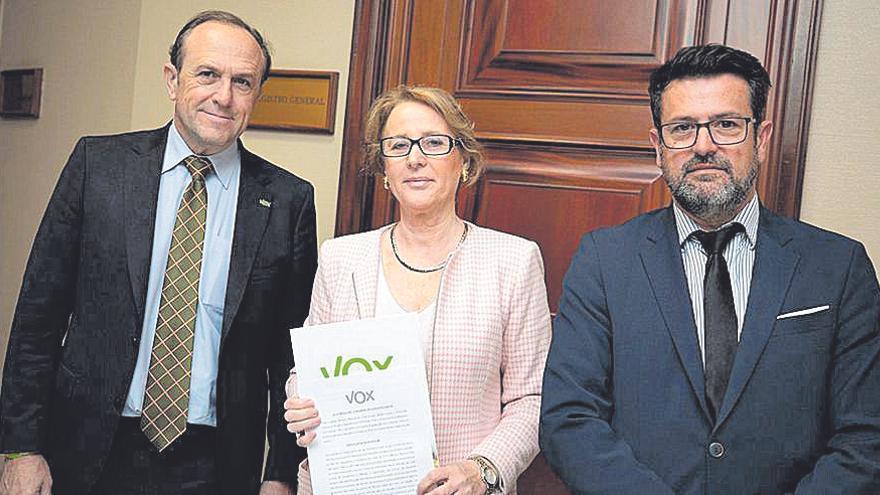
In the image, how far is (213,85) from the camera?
2574 mm

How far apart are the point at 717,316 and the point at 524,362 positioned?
1.60ft

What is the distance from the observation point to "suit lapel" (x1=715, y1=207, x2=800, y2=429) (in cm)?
202

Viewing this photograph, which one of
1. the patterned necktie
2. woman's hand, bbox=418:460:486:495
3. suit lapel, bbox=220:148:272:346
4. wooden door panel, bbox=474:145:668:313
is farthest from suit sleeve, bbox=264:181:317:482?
wooden door panel, bbox=474:145:668:313

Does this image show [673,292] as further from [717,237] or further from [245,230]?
[245,230]

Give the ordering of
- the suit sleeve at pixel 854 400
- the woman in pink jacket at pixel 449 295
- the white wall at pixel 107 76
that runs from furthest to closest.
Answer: the white wall at pixel 107 76 → the woman in pink jacket at pixel 449 295 → the suit sleeve at pixel 854 400

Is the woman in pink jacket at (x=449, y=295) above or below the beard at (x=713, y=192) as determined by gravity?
below

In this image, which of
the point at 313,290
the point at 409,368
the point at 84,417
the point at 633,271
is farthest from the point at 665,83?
the point at 84,417

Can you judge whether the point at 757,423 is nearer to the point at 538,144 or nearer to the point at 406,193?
the point at 406,193

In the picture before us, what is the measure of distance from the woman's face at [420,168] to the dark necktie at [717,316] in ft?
2.04

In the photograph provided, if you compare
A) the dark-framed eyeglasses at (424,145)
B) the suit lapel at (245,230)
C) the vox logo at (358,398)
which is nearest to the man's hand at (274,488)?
the suit lapel at (245,230)

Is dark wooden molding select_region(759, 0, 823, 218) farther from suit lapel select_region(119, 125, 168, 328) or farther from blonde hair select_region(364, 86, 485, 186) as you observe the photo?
suit lapel select_region(119, 125, 168, 328)

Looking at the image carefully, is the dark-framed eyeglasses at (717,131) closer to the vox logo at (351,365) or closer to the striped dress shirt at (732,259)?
the striped dress shirt at (732,259)

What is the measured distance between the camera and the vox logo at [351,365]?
2.25 meters

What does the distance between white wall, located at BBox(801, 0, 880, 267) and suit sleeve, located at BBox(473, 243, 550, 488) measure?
878 millimetres
